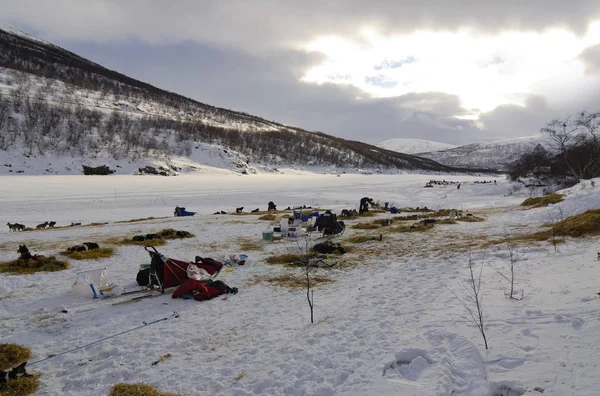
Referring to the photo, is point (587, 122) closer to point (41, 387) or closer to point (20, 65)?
point (41, 387)

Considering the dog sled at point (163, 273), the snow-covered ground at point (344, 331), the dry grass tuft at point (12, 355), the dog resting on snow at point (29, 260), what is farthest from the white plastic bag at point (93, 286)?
Result: the dog resting on snow at point (29, 260)

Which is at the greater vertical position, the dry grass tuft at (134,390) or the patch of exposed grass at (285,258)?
the patch of exposed grass at (285,258)

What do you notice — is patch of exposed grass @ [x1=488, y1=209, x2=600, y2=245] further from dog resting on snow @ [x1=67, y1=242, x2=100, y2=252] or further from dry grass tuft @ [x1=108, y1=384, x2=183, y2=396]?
dog resting on snow @ [x1=67, y1=242, x2=100, y2=252]

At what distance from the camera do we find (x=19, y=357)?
18.1ft

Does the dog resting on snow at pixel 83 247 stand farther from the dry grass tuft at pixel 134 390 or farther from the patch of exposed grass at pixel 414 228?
the patch of exposed grass at pixel 414 228

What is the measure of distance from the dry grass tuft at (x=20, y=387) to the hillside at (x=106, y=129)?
59.1 meters

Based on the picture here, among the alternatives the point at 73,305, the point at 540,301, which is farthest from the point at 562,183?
the point at 73,305

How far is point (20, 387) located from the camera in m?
4.67

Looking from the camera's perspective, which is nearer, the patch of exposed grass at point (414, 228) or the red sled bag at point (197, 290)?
the red sled bag at point (197, 290)

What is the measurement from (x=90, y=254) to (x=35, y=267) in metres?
1.77

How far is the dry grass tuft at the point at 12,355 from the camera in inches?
209

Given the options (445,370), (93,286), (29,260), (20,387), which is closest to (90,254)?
(29,260)

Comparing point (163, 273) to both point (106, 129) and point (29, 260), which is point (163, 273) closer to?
point (29, 260)

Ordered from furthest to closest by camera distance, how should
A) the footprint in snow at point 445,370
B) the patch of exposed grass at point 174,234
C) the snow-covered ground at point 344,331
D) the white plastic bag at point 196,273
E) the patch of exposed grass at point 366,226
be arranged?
the patch of exposed grass at point 366,226
the patch of exposed grass at point 174,234
the white plastic bag at point 196,273
the snow-covered ground at point 344,331
the footprint in snow at point 445,370
